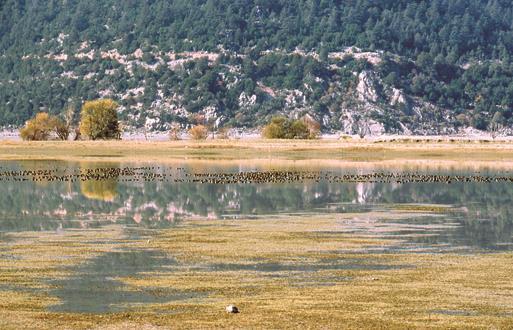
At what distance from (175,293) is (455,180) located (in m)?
43.6

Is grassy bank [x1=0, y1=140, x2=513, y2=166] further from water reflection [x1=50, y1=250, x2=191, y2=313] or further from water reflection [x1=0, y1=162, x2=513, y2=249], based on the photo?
water reflection [x1=50, y1=250, x2=191, y2=313]

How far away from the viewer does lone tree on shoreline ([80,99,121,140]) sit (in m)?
152

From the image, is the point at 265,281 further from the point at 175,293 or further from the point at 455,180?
the point at 455,180

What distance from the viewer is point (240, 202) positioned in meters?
49.7

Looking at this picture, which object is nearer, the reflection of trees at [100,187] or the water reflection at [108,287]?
the water reflection at [108,287]

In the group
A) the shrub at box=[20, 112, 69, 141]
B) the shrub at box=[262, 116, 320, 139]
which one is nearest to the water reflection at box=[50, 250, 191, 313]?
the shrub at box=[20, 112, 69, 141]

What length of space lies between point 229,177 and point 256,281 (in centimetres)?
4165

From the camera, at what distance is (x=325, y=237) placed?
35312 millimetres

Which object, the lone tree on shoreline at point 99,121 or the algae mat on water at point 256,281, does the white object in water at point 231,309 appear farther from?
the lone tree on shoreline at point 99,121

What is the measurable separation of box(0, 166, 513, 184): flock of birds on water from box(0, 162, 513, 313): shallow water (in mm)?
63

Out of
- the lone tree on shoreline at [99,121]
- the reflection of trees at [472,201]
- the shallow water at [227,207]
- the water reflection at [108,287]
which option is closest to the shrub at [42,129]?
the lone tree on shoreline at [99,121]

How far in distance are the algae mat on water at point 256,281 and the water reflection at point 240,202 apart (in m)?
3.40

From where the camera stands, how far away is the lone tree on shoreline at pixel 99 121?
499 feet

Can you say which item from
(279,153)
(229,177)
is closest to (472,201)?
(229,177)
